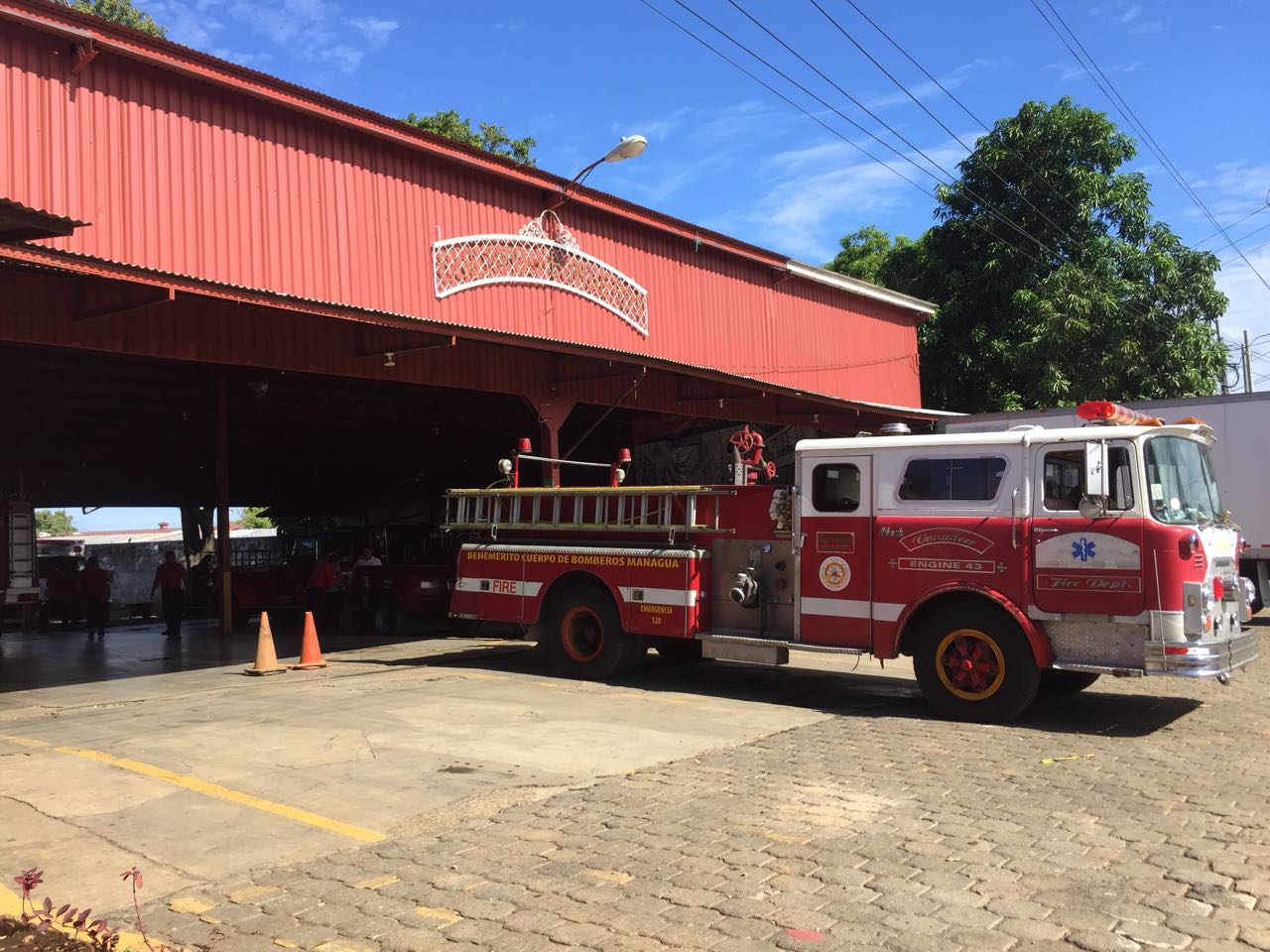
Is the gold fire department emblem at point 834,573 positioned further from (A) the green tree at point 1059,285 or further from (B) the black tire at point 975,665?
(A) the green tree at point 1059,285

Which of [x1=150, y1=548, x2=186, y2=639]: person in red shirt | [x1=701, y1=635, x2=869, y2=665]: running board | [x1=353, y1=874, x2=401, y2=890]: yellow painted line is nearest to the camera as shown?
[x1=353, y1=874, x2=401, y2=890]: yellow painted line

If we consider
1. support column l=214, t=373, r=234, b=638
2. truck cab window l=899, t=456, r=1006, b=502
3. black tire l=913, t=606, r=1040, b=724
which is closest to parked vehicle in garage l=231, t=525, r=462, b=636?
support column l=214, t=373, r=234, b=638

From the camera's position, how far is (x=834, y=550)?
9.20m

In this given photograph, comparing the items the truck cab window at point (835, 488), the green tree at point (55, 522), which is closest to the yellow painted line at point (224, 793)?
the truck cab window at point (835, 488)

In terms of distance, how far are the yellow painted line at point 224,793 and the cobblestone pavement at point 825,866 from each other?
1.08 ft

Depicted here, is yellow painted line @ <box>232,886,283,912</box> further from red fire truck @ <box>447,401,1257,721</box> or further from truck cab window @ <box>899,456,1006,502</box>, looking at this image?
truck cab window @ <box>899,456,1006,502</box>

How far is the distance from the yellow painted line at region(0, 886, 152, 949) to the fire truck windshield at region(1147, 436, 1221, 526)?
23.9 feet

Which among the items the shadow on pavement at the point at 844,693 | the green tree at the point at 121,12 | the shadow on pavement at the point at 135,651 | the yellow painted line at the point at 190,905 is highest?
the green tree at the point at 121,12

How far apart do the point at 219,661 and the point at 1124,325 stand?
71.9 ft

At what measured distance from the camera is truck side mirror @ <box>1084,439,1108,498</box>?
7910 millimetres

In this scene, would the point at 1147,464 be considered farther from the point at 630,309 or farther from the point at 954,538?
the point at 630,309

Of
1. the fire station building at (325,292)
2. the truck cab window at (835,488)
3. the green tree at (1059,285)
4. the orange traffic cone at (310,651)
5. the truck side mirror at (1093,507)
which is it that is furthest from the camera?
the green tree at (1059,285)

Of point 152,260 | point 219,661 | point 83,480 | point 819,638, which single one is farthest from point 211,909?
point 83,480

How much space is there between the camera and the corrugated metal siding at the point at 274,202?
1103cm
